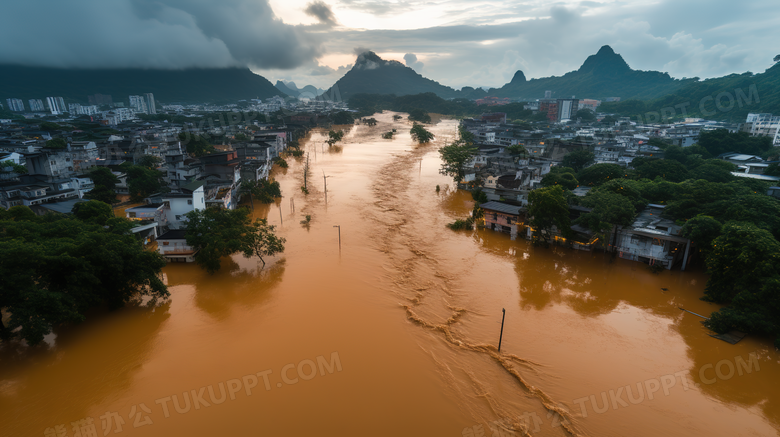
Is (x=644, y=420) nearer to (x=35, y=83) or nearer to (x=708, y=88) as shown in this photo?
(x=708, y=88)

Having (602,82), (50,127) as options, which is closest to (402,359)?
(50,127)

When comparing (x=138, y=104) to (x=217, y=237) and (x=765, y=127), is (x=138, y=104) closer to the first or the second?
(x=217, y=237)

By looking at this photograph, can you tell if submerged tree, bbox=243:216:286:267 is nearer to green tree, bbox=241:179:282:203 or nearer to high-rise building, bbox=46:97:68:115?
green tree, bbox=241:179:282:203

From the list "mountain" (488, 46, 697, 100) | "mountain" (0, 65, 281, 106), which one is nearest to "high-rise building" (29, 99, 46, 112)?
"mountain" (0, 65, 281, 106)

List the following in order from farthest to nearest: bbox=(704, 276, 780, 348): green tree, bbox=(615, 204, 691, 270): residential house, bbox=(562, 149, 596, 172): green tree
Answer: bbox=(562, 149, 596, 172): green tree → bbox=(615, 204, 691, 270): residential house → bbox=(704, 276, 780, 348): green tree

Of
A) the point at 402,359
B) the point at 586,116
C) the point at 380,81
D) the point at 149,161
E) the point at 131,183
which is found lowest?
the point at 402,359

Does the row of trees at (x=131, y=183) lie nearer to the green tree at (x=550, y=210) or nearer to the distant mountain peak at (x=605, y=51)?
the green tree at (x=550, y=210)
